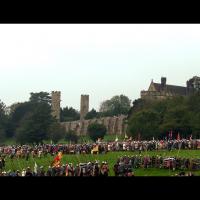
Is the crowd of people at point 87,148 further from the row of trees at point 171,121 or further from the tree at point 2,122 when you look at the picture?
the tree at point 2,122

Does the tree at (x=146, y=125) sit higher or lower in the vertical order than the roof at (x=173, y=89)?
lower

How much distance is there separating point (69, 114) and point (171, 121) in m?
62.4

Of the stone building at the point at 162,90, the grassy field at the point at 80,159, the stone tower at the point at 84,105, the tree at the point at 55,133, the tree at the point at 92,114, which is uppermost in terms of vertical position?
the stone building at the point at 162,90

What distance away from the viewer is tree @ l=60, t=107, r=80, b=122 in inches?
4491

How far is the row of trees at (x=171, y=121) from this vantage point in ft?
182

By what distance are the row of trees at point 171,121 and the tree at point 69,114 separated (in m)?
50.8

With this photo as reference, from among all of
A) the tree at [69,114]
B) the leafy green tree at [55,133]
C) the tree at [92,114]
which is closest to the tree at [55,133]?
the leafy green tree at [55,133]

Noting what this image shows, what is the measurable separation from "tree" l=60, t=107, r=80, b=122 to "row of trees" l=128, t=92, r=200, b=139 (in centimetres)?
5077

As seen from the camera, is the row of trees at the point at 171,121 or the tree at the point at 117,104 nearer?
the row of trees at the point at 171,121

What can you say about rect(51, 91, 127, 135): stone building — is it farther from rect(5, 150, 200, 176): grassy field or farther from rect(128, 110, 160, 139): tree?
rect(5, 150, 200, 176): grassy field

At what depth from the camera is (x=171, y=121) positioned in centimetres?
5634

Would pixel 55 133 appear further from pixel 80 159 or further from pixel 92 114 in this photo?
pixel 80 159
